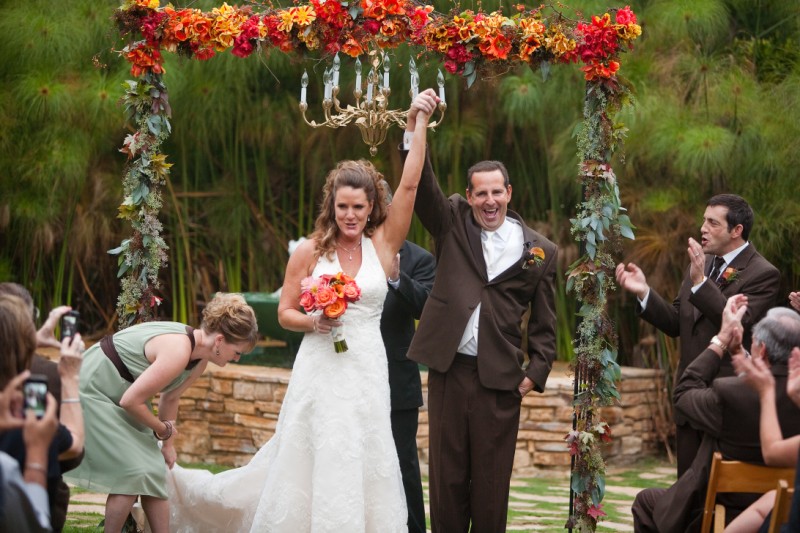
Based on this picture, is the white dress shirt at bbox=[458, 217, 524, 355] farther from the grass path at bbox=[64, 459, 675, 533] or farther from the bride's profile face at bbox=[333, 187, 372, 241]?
the grass path at bbox=[64, 459, 675, 533]

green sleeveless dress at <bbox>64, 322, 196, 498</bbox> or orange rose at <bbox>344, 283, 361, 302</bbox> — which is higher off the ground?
orange rose at <bbox>344, 283, 361, 302</bbox>

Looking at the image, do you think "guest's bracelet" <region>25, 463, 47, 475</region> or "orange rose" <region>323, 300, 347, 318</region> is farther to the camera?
"orange rose" <region>323, 300, 347, 318</region>

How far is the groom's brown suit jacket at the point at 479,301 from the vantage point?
473cm

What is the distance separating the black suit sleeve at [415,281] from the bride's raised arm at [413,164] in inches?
22.5

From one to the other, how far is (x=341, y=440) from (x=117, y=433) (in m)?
0.96

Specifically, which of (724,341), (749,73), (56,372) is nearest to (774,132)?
(749,73)

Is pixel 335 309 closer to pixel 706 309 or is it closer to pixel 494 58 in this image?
pixel 494 58

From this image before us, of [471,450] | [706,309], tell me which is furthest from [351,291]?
[706,309]

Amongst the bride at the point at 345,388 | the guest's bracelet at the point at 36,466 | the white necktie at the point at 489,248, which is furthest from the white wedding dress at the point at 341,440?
the guest's bracelet at the point at 36,466

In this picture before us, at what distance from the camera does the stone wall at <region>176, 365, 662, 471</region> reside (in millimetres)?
8109

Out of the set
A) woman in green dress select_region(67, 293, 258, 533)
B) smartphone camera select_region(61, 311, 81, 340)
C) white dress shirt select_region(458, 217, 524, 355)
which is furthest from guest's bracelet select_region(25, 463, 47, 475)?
white dress shirt select_region(458, 217, 524, 355)

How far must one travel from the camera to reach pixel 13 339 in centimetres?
329

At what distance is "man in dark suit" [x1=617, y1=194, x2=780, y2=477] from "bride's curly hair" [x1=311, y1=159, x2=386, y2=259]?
3.84 ft

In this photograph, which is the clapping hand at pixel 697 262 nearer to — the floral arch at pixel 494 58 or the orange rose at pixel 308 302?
the floral arch at pixel 494 58
